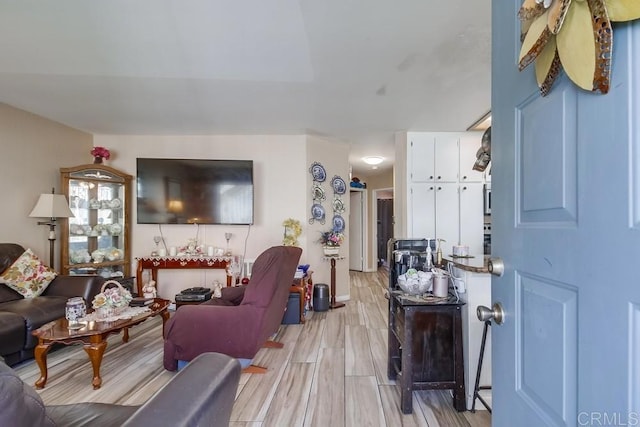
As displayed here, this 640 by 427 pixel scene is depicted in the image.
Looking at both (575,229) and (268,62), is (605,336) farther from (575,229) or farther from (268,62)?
(268,62)

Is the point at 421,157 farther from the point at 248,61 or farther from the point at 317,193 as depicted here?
the point at 248,61

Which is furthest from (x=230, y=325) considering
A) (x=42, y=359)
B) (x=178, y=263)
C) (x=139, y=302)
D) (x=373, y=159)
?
(x=373, y=159)

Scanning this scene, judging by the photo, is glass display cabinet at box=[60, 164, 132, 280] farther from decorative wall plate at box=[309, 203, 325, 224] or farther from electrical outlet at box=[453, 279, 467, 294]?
electrical outlet at box=[453, 279, 467, 294]

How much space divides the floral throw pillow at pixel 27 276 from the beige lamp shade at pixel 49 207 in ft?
1.50

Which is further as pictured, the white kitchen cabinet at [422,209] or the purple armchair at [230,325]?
the white kitchen cabinet at [422,209]

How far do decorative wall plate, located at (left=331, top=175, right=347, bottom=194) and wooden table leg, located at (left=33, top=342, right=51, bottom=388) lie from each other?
137 inches

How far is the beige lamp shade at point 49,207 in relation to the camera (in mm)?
3163

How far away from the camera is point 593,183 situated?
517 mm

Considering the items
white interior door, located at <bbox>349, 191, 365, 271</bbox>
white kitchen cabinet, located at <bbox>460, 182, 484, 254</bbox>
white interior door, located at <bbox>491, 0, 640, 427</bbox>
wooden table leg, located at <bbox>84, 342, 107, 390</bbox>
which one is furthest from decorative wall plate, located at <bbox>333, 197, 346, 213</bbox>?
white interior door, located at <bbox>491, 0, 640, 427</bbox>

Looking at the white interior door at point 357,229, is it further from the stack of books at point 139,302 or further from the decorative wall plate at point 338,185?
the stack of books at point 139,302

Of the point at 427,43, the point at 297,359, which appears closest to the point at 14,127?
the point at 297,359

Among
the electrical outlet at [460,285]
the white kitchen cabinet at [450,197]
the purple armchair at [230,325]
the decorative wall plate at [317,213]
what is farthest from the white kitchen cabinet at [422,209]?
the purple armchair at [230,325]

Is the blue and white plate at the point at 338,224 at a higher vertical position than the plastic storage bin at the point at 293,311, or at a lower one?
higher

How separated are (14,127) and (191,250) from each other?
2238mm
